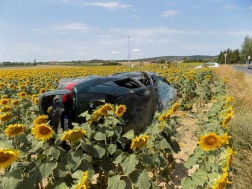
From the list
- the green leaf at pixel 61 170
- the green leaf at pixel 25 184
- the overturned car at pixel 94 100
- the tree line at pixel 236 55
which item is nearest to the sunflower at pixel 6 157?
the green leaf at pixel 25 184

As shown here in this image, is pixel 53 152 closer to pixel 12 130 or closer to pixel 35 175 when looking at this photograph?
pixel 35 175

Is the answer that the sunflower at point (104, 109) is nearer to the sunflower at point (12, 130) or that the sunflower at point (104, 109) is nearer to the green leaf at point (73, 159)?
the green leaf at point (73, 159)

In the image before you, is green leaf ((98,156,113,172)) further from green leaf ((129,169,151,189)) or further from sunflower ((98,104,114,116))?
sunflower ((98,104,114,116))

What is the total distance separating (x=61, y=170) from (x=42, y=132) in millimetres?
417

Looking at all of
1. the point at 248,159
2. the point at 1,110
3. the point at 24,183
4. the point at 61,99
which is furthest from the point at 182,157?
the point at 1,110

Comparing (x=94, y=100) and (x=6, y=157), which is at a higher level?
(x=94, y=100)

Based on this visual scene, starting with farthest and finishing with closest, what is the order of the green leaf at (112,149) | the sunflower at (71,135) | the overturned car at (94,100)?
the overturned car at (94,100)
the green leaf at (112,149)
the sunflower at (71,135)

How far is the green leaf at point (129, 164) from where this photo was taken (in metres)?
1.68

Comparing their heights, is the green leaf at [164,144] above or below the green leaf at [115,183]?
above

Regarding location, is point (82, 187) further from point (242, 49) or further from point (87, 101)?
point (242, 49)

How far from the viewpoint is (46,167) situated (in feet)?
5.33

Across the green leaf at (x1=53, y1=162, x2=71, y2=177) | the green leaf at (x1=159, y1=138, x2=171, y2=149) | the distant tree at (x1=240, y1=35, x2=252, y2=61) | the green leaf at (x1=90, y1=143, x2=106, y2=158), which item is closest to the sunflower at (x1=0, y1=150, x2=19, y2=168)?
the green leaf at (x1=53, y1=162, x2=71, y2=177)

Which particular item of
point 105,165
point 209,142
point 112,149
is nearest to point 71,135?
point 112,149

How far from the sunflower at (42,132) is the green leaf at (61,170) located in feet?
1.01
